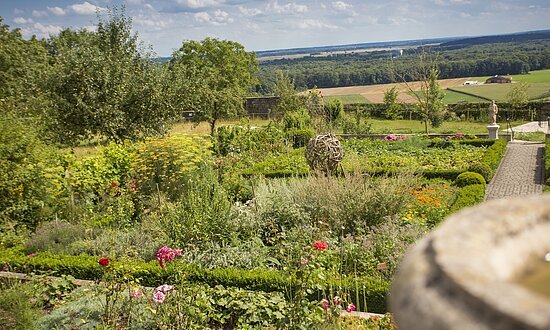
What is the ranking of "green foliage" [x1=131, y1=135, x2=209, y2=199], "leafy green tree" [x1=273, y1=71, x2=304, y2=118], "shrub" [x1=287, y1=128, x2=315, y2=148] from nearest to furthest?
"green foliage" [x1=131, y1=135, x2=209, y2=199] → "shrub" [x1=287, y1=128, x2=315, y2=148] → "leafy green tree" [x1=273, y1=71, x2=304, y2=118]

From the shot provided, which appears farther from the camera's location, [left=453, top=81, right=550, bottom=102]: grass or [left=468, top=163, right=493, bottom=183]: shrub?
[left=453, top=81, right=550, bottom=102]: grass

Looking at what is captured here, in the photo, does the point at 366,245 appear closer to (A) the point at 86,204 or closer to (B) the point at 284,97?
(A) the point at 86,204

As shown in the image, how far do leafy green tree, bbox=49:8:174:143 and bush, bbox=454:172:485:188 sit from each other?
29.1 feet

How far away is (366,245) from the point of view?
21.6ft

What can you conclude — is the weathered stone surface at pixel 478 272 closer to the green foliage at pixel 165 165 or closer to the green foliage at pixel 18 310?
the green foliage at pixel 18 310

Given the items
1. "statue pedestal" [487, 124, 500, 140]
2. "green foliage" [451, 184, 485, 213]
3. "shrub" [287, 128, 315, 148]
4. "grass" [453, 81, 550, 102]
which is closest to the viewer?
"green foliage" [451, 184, 485, 213]

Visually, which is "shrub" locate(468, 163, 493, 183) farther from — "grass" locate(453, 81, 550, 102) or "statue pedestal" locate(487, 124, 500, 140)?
"grass" locate(453, 81, 550, 102)

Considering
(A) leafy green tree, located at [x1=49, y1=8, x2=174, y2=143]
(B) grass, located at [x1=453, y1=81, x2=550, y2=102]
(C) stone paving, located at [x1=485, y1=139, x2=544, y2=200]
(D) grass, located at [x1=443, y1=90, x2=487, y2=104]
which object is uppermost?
(A) leafy green tree, located at [x1=49, y1=8, x2=174, y2=143]

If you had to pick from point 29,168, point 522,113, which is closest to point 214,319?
point 29,168

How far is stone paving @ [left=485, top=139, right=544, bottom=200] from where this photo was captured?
37.4ft

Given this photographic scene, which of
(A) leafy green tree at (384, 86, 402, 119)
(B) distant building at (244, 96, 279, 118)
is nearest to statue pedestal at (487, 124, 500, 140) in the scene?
(A) leafy green tree at (384, 86, 402, 119)

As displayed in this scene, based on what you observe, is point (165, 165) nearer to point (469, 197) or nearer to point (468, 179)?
point (469, 197)

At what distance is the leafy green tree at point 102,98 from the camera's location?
14.4 m

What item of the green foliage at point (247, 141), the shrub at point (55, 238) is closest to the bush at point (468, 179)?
the green foliage at point (247, 141)
